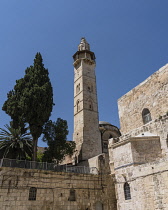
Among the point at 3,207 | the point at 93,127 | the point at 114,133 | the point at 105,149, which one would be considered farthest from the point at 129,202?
the point at 114,133

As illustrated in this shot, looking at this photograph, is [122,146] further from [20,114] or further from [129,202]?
[20,114]

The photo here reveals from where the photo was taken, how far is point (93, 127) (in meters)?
21.2

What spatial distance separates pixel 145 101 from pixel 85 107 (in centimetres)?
753

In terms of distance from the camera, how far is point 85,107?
21.7m

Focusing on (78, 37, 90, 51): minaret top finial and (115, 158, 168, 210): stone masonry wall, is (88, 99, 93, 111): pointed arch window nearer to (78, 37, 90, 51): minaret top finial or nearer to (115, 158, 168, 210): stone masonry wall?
(78, 37, 90, 51): minaret top finial

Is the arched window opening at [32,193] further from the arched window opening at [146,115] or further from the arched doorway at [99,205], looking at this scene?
the arched window opening at [146,115]

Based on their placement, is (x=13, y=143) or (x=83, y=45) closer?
(x=13, y=143)

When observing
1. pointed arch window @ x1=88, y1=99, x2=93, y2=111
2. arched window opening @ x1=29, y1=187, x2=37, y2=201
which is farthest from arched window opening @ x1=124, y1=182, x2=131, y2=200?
pointed arch window @ x1=88, y1=99, x2=93, y2=111

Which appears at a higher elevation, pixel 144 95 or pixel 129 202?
pixel 144 95

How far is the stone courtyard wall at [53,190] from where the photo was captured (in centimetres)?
1160

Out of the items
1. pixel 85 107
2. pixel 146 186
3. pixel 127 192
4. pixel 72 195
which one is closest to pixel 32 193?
pixel 72 195

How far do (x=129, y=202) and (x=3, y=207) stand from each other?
286 inches

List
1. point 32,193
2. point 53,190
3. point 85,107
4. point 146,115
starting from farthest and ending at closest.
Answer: point 85,107
point 146,115
point 53,190
point 32,193

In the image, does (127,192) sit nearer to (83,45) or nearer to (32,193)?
(32,193)
